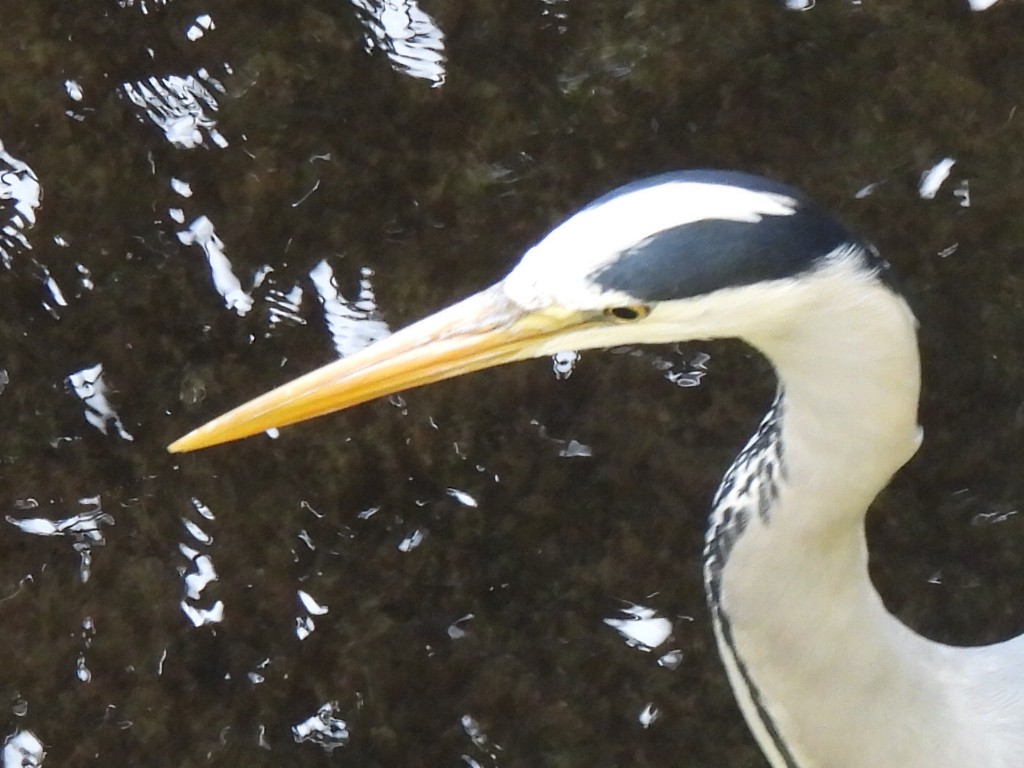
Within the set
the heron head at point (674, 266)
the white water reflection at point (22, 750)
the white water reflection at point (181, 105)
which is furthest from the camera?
the white water reflection at point (181, 105)

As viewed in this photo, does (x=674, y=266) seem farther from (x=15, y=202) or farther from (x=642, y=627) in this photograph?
(x=15, y=202)

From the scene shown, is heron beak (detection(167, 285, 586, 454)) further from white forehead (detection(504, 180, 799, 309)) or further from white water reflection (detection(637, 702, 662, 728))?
white water reflection (detection(637, 702, 662, 728))

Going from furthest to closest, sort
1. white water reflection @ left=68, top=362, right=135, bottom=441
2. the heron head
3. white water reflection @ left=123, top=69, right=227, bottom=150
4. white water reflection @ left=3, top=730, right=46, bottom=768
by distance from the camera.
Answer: white water reflection @ left=123, top=69, right=227, bottom=150
white water reflection @ left=68, top=362, right=135, bottom=441
white water reflection @ left=3, top=730, right=46, bottom=768
the heron head

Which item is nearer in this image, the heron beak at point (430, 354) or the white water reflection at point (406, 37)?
the heron beak at point (430, 354)

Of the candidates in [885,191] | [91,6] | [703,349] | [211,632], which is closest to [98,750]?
[211,632]

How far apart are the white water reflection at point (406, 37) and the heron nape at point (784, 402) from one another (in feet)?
2.83

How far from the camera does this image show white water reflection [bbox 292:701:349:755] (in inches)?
56.3

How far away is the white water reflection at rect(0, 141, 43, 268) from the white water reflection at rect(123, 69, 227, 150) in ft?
0.57

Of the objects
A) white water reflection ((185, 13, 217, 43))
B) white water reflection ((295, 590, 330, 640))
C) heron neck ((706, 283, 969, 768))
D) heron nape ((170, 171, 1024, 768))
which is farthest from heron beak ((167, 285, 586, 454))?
white water reflection ((185, 13, 217, 43))

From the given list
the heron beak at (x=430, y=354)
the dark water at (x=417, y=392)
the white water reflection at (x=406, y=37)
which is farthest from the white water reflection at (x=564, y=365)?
the heron beak at (x=430, y=354)

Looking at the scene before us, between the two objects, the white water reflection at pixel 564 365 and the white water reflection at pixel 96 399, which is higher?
the white water reflection at pixel 96 399

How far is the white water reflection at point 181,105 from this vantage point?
167 centimetres

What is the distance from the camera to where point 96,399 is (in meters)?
1.55

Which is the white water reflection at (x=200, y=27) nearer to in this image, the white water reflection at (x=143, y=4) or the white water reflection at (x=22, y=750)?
the white water reflection at (x=143, y=4)
